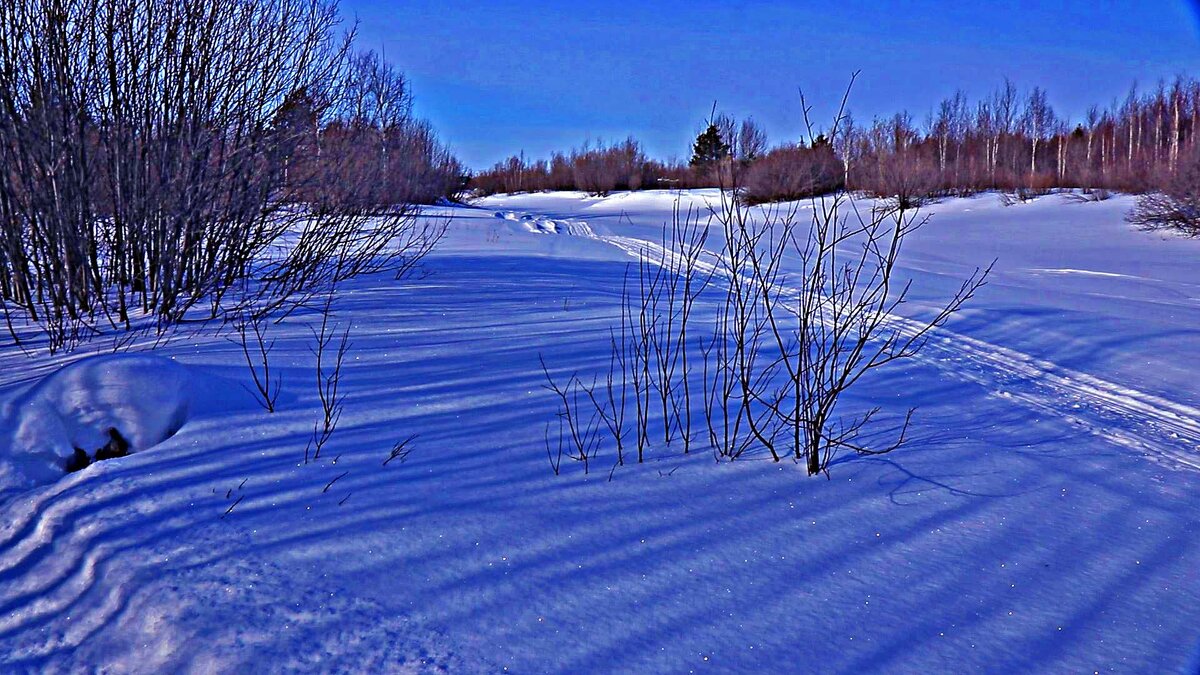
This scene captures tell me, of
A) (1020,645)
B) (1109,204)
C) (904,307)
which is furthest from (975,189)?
(1020,645)

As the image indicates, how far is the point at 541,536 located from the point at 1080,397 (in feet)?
11.7

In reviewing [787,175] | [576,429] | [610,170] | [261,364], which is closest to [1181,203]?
[787,175]

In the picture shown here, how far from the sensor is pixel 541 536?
259cm

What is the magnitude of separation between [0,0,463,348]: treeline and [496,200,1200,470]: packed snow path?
3761 millimetres

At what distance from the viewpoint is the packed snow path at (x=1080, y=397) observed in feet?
12.2

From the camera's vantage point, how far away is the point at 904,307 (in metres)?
7.82

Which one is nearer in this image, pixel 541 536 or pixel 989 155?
pixel 541 536

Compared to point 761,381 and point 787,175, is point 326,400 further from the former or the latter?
point 787,175

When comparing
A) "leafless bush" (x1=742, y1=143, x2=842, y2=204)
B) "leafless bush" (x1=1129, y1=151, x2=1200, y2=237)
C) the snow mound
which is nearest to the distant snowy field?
the snow mound

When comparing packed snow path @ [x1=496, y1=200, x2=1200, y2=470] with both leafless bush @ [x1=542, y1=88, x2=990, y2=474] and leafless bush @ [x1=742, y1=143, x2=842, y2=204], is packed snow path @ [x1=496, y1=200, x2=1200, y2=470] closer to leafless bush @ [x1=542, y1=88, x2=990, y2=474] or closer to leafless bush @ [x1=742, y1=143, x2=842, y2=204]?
leafless bush @ [x1=542, y1=88, x2=990, y2=474]

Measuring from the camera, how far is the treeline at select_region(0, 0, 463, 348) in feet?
17.4

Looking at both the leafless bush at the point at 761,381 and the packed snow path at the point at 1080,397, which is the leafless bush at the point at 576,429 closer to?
the leafless bush at the point at 761,381

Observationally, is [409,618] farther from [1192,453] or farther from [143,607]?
[1192,453]

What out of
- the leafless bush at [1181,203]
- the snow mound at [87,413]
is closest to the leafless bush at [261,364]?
the snow mound at [87,413]
